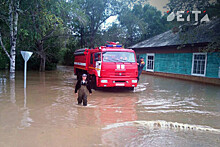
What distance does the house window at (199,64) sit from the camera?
16.8 metres

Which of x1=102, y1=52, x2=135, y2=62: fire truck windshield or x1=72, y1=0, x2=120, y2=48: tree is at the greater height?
x1=72, y1=0, x2=120, y2=48: tree

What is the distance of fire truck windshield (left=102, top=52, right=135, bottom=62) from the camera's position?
1066 cm

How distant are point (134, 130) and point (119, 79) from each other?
5247 mm

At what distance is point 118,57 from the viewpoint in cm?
1079

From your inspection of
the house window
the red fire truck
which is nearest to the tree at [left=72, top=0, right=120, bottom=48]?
the house window

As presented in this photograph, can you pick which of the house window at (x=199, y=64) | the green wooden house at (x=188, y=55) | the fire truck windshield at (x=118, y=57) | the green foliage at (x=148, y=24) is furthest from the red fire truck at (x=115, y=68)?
the green foliage at (x=148, y=24)

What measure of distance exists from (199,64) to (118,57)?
9558 millimetres

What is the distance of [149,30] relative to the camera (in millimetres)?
38500

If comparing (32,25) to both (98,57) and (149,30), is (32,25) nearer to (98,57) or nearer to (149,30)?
(98,57)

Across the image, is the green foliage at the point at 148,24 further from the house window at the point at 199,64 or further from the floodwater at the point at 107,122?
the floodwater at the point at 107,122

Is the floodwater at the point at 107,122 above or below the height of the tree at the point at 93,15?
below

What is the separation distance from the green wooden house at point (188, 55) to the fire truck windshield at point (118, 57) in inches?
89.9

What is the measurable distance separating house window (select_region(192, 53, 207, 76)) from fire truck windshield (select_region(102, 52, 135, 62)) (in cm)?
861

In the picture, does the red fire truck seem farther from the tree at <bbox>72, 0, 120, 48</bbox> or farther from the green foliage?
the green foliage
